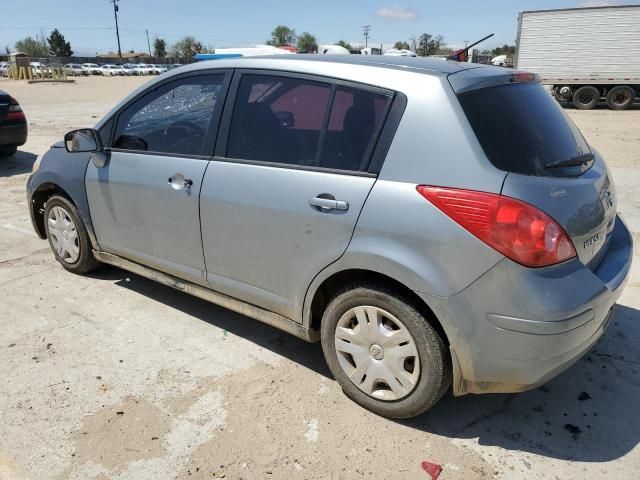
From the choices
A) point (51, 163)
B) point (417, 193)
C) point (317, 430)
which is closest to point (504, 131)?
point (417, 193)

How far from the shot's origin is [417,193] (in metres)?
2.39

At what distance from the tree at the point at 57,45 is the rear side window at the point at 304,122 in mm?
108645

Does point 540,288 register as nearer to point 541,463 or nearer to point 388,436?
point 541,463

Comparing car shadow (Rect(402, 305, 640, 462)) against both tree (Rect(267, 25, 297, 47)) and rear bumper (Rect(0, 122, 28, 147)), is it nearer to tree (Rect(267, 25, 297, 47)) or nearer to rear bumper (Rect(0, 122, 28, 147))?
rear bumper (Rect(0, 122, 28, 147))

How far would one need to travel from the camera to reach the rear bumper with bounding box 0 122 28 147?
9018mm

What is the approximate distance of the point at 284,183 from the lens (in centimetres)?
281

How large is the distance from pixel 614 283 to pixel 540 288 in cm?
60

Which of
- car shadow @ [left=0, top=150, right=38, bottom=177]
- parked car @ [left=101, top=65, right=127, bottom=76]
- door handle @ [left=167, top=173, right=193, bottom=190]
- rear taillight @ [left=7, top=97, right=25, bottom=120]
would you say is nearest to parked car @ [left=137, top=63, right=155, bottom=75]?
parked car @ [left=101, top=65, right=127, bottom=76]

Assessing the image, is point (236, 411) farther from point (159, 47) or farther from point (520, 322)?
point (159, 47)

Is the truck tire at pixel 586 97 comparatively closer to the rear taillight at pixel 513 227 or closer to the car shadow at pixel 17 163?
the car shadow at pixel 17 163

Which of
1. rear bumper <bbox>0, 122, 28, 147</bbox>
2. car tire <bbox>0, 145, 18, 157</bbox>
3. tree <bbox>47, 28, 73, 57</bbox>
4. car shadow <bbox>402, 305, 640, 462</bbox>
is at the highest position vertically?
tree <bbox>47, 28, 73, 57</bbox>

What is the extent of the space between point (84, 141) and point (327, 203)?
2.21 metres

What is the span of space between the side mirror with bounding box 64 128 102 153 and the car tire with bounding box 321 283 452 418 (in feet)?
7.20

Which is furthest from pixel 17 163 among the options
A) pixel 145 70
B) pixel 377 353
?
pixel 145 70
